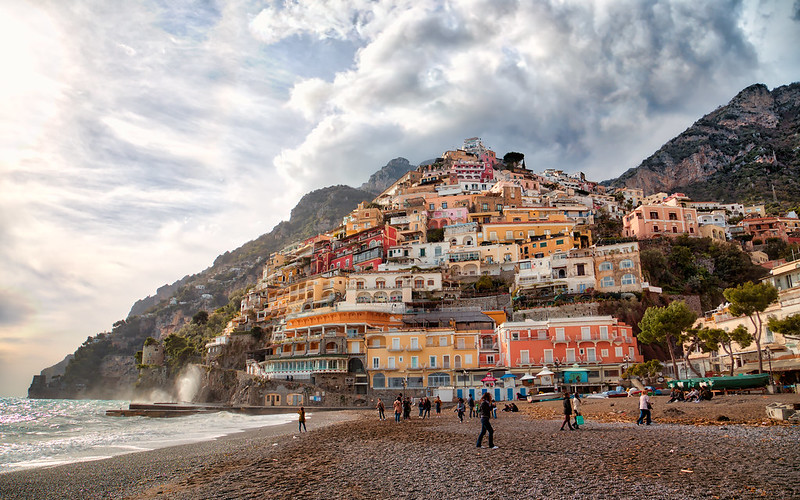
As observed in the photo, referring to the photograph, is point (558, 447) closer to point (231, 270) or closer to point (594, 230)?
point (594, 230)

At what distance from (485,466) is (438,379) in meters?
36.3

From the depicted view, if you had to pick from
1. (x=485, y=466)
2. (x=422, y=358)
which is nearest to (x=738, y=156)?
(x=422, y=358)

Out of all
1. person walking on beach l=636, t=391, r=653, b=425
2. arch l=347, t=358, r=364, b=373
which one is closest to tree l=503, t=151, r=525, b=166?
arch l=347, t=358, r=364, b=373

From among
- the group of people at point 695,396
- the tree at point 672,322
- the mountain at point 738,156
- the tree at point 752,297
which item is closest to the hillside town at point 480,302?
the tree at point 672,322

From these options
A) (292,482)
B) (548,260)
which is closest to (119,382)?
(548,260)

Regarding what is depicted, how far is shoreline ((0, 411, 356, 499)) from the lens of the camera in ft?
47.8

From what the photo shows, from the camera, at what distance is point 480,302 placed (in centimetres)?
5838

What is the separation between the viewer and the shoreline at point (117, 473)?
574 inches

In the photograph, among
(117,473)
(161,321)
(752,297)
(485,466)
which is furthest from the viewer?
(161,321)

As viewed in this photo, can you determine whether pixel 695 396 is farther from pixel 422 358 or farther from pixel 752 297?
pixel 422 358

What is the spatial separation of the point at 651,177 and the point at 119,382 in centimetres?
16015

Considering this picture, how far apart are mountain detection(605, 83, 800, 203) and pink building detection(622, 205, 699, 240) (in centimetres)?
5570

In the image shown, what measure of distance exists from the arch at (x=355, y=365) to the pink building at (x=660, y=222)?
128ft

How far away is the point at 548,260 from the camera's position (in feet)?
199
